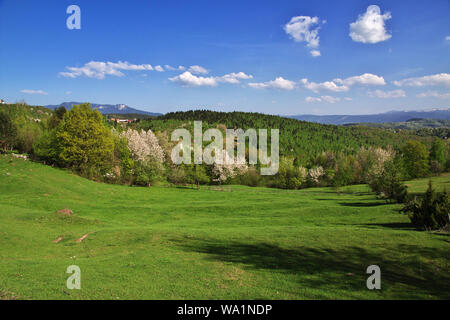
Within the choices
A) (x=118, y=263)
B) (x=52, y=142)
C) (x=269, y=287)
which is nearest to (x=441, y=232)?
(x=269, y=287)

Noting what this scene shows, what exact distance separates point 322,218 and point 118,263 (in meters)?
28.1

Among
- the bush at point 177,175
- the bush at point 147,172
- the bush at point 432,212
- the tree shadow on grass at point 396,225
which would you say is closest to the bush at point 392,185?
the tree shadow on grass at point 396,225

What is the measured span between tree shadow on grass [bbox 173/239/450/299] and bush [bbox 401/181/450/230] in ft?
32.3

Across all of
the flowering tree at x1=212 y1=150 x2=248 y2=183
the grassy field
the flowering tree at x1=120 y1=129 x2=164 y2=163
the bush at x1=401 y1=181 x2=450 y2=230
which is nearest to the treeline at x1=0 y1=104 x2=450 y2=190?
the flowering tree at x1=120 y1=129 x2=164 y2=163

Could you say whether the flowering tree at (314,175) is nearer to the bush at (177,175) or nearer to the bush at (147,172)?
the bush at (177,175)

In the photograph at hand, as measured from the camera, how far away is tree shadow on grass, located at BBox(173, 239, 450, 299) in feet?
44.0

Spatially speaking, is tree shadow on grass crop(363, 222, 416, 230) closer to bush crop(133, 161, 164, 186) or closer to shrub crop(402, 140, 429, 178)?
bush crop(133, 161, 164, 186)

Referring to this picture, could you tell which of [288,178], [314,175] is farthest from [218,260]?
[314,175]

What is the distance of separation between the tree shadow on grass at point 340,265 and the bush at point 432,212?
985 cm

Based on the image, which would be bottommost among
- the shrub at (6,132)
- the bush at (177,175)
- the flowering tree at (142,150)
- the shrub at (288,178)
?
the shrub at (288,178)

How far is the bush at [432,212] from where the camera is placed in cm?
2552

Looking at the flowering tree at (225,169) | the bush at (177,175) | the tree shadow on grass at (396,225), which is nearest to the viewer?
the tree shadow on grass at (396,225)

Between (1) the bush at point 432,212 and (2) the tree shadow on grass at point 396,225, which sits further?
(2) the tree shadow on grass at point 396,225
